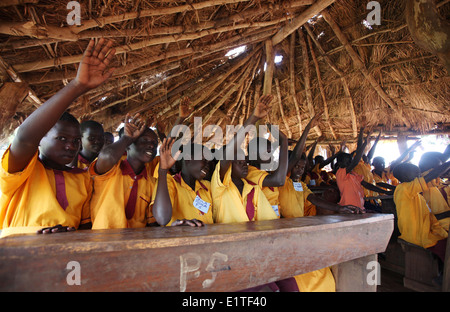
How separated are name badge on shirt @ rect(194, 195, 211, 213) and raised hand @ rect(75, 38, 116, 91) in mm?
1203

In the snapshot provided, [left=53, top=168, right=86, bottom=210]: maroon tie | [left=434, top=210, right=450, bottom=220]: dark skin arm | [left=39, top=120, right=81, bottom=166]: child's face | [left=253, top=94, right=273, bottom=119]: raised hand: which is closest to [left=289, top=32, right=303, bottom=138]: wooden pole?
[left=253, top=94, right=273, bottom=119]: raised hand

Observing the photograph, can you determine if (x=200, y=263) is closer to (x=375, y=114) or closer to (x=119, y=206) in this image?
(x=119, y=206)

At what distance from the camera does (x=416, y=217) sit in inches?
143

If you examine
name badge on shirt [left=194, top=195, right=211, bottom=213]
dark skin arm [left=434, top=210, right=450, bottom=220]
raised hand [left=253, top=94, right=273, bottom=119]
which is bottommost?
dark skin arm [left=434, top=210, right=450, bottom=220]

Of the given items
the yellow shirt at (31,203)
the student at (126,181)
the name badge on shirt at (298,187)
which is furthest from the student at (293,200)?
the yellow shirt at (31,203)

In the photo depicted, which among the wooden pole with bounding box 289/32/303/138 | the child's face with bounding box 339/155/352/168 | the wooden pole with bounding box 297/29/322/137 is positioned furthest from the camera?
the child's face with bounding box 339/155/352/168

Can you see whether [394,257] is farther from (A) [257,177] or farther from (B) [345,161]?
(A) [257,177]

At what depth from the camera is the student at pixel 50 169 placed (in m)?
1.36

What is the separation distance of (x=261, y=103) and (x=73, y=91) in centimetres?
160

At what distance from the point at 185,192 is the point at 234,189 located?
0.50 meters

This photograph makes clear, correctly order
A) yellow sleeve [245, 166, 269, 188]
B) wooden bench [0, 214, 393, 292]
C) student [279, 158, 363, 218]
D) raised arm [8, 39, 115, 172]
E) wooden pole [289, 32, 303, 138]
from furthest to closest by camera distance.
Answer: wooden pole [289, 32, 303, 138] → student [279, 158, 363, 218] → yellow sleeve [245, 166, 269, 188] → raised arm [8, 39, 115, 172] → wooden bench [0, 214, 393, 292]

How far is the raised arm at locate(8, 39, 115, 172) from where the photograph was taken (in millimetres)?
1338

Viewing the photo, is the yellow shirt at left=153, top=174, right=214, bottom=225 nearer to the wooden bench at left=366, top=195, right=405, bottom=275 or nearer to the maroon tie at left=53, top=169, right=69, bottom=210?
the maroon tie at left=53, top=169, right=69, bottom=210
